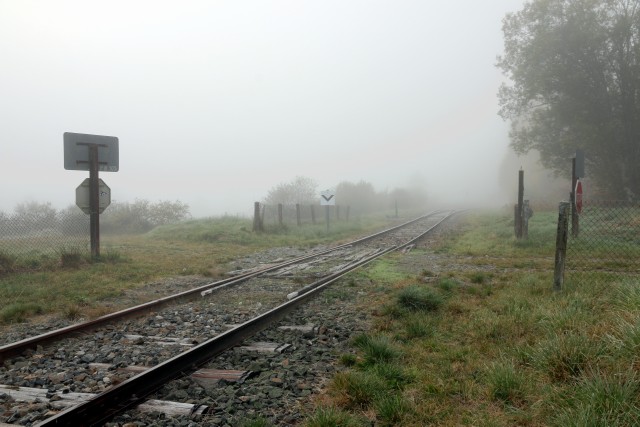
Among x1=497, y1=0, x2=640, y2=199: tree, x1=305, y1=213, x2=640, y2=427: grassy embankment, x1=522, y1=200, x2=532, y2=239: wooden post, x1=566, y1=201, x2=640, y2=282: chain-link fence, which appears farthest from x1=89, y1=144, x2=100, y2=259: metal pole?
x1=497, y1=0, x2=640, y2=199: tree

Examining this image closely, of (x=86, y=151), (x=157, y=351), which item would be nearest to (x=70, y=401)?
(x=157, y=351)

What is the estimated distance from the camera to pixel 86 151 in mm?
11938

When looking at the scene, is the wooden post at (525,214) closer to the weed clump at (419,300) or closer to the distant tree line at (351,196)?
the weed clump at (419,300)

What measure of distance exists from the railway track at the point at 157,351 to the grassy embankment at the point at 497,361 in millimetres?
723

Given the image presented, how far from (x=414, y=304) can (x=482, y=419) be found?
335 cm

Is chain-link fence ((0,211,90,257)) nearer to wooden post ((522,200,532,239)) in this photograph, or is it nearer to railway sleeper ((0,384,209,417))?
railway sleeper ((0,384,209,417))

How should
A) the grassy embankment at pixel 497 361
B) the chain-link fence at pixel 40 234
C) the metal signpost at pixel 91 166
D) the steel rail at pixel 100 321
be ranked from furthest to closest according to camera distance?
the chain-link fence at pixel 40 234, the metal signpost at pixel 91 166, the steel rail at pixel 100 321, the grassy embankment at pixel 497 361

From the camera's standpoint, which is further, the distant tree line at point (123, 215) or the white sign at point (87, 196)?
the distant tree line at point (123, 215)

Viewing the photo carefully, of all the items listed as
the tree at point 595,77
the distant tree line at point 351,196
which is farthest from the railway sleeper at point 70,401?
the distant tree line at point 351,196

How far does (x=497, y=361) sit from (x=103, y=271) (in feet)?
29.5

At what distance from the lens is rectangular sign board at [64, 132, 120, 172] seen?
1159cm

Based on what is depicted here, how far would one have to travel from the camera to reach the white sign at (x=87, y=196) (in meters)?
11.6

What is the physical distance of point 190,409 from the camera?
3527mm

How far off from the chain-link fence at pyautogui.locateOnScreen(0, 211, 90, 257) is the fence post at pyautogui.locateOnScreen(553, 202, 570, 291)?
10.6 metres
